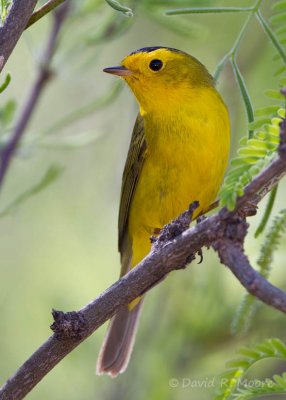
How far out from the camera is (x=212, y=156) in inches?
135

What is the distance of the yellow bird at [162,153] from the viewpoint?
3.44 m

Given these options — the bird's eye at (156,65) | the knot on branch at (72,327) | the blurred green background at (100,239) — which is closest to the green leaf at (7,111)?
the blurred green background at (100,239)

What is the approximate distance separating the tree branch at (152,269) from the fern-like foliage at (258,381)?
0.29 meters

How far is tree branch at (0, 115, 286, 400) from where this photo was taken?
1644 millimetres

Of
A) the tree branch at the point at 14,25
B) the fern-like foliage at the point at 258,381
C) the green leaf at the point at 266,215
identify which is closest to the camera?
the tree branch at the point at 14,25

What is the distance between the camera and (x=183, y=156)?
11.2ft

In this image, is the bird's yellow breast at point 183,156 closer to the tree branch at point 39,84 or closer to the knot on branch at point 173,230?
the tree branch at point 39,84

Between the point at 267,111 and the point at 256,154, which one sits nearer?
the point at 256,154

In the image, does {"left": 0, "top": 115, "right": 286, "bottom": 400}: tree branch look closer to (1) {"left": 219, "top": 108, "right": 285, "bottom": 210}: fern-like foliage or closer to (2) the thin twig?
(1) {"left": 219, "top": 108, "right": 285, "bottom": 210}: fern-like foliage

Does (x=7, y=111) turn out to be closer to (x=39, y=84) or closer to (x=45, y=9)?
(x=39, y=84)

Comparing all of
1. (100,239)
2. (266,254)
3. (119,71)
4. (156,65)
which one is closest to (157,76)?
(156,65)

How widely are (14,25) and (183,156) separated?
1.73 meters

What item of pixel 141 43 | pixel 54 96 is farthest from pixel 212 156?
pixel 54 96

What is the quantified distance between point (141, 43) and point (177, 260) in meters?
4.12
